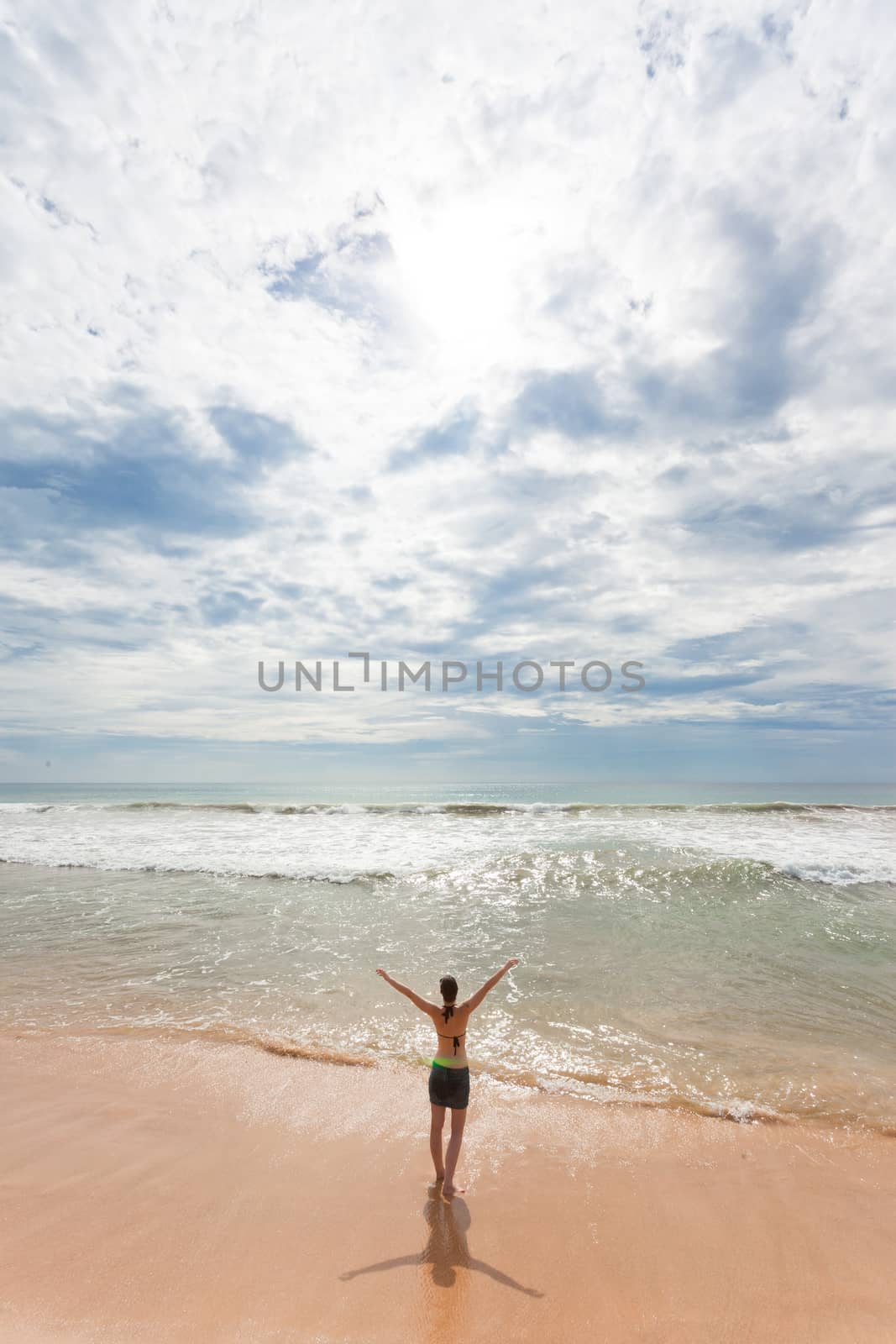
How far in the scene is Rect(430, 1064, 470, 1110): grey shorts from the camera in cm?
427

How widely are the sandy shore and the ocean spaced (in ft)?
2.59

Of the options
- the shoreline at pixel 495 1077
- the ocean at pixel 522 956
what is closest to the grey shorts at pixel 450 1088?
the shoreline at pixel 495 1077

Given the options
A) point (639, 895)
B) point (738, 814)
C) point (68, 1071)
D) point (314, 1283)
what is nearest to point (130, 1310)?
point (314, 1283)

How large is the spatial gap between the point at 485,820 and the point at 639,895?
15.8 m

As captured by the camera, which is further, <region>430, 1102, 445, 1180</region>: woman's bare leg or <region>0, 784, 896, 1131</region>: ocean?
<region>0, 784, 896, 1131</region>: ocean

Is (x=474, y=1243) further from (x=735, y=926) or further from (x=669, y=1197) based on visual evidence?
(x=735, y=926)

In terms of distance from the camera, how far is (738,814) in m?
30.2

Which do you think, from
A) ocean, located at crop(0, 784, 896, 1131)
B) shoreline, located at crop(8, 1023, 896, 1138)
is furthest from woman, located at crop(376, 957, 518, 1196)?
ocean, located at crop(0, 784, 896, 1131)

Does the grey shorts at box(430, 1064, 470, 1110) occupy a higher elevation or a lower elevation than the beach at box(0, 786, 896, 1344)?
higher

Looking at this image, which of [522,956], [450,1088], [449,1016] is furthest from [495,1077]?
[522,956]

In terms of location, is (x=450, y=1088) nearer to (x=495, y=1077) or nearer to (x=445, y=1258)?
(x=445, y=1258)

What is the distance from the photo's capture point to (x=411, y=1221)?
394 centimetres

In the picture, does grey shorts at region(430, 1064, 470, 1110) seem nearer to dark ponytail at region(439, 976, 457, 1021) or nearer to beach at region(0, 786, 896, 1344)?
dark ponytail at region(439, 976, 457, 1021)

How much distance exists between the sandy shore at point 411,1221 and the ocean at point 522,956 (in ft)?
2.59
